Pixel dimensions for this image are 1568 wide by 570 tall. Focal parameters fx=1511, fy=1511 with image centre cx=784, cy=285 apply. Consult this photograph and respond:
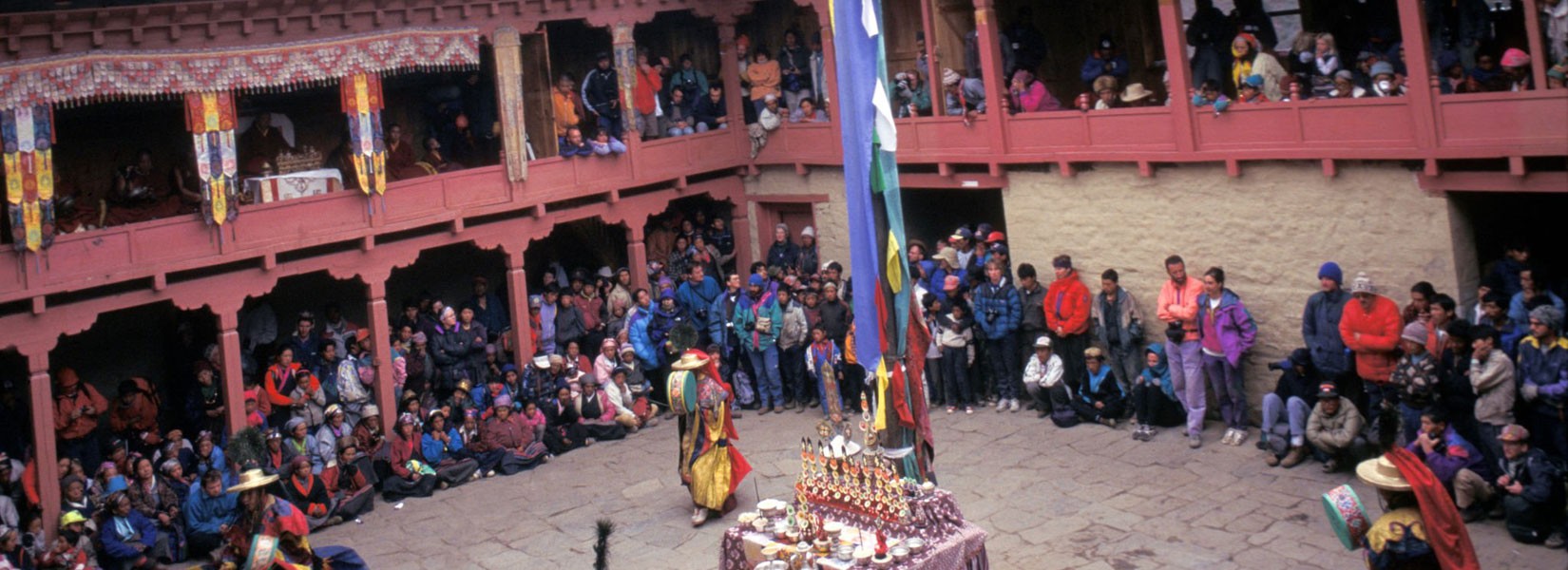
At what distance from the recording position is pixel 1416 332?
13.2 metres

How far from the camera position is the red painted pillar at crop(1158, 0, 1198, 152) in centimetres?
1584

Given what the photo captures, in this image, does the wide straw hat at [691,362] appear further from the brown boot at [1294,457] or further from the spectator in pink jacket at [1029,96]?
the spectator in pink jacket at [1029,96]

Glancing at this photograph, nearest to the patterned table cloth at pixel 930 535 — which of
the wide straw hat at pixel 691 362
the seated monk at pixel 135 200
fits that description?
the wide straw hat at pixel 691 362

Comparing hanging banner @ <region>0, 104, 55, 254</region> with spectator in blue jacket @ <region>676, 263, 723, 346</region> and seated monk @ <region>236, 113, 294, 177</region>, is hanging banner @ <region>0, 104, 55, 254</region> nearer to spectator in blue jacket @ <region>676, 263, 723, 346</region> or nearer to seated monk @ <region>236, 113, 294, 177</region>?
seated monk @ <region>236, 113, 294, 177</region>

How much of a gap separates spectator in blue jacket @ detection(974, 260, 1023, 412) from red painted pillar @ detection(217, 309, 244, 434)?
8247 millimetres

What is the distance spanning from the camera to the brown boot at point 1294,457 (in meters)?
14.2

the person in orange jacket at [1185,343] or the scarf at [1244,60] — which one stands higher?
the scarf at [1244,60]

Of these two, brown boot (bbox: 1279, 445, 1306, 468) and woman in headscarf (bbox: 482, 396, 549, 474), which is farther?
woman in headscarf (bbox: 482, 396, 549, 474)

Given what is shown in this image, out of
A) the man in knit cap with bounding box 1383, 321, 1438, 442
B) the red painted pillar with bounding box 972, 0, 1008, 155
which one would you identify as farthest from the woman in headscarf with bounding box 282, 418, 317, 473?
the man in knit cap with bounding box 1383, 321, 1438, 442

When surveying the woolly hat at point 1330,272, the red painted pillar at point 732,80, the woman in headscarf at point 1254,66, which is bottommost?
the woolly hat at point 1330,272

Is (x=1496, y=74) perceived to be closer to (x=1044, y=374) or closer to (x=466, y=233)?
(x=1044, y=374)

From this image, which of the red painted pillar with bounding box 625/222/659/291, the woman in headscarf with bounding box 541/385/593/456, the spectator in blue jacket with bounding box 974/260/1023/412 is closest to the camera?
the spectator in blue jacket with bounding box 974/260/1023/412

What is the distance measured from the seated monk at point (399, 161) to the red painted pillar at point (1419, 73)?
11.5 m

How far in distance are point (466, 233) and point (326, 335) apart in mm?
2201
